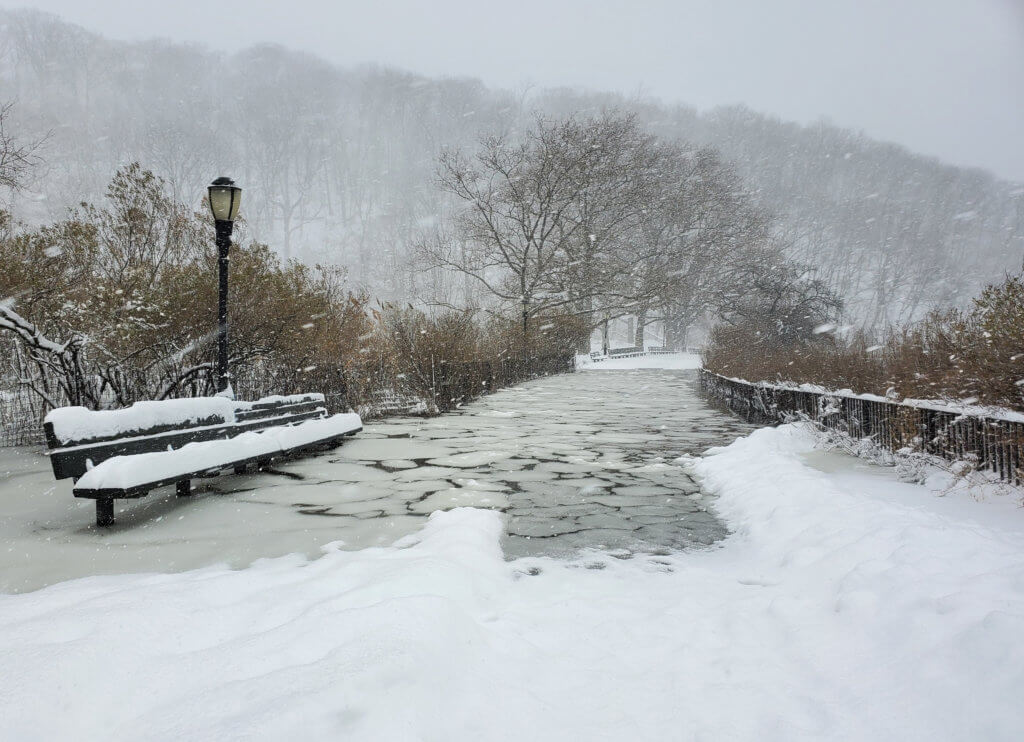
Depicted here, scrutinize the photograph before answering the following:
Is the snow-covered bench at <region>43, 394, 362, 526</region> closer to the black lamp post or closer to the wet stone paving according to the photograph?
the wet stone paving

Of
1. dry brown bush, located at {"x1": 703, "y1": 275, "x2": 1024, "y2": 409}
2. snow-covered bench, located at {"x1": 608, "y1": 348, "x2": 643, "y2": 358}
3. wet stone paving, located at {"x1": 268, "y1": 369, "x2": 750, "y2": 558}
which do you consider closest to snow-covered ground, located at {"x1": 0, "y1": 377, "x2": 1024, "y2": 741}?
wet stone paving, located at {"x1": 268, "y1": 369, "x2": 750, "y2": 558}

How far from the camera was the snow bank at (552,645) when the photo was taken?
2010mm

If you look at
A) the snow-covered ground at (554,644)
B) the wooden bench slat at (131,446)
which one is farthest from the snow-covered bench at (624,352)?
the snow-covered ground at (554,644)

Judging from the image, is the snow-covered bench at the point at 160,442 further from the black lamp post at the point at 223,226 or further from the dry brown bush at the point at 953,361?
the dry brown bush at the point at 953,361

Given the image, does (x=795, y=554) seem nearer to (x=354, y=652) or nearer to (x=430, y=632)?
(x=430, y=632)

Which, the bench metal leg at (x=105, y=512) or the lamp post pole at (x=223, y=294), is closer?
the bench metal leg at (x=105, y=512)

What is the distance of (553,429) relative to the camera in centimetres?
946

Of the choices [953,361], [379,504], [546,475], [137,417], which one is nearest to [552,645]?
[379,504]

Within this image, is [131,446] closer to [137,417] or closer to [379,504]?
[137,417]

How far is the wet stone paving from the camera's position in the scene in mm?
4410

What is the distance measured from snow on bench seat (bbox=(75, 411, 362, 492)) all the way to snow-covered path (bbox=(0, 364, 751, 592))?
0.28 m

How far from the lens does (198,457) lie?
514 centimetres

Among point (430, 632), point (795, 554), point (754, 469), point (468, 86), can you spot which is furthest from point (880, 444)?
point (468, 86)

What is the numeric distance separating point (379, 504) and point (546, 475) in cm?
184
